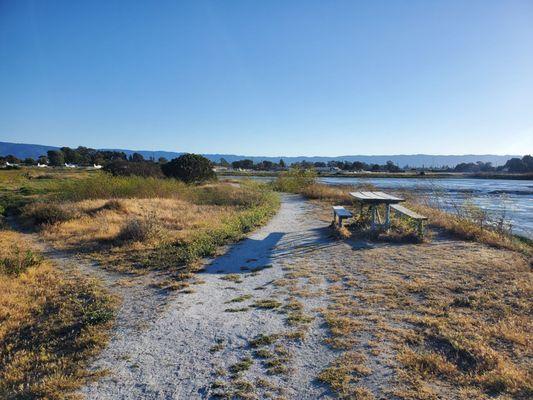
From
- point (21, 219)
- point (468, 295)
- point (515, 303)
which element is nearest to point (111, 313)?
point (468, 295)

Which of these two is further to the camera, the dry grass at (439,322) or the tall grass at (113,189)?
the tall grass at (113,189)

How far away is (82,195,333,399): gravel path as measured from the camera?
10.00ft

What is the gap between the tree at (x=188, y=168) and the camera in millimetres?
25641

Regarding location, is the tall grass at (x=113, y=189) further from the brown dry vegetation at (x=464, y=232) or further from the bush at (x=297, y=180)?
the brown dry vegetation at (x=464, y=232)

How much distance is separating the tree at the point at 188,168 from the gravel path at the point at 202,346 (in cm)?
1993

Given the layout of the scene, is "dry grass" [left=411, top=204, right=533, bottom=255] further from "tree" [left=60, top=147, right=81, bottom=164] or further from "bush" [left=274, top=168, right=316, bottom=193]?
"tree" [left=60, top=147, right=81, bottom=164]

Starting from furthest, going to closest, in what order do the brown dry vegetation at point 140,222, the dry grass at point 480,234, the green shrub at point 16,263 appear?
the dry grass at point 480,234
the brown dry vegetation at point 140,222
the green shrub at point 16,263

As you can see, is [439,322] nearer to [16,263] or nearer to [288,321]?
[288,321]

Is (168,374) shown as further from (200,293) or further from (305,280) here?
(305,280)

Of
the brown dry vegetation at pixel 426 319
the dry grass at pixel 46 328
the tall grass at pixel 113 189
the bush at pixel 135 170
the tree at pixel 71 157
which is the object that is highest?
the tree at pixel 71 157

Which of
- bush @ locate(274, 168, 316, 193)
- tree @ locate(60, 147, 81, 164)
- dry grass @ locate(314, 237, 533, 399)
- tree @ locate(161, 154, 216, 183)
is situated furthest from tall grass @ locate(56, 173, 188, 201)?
tree @ locate(60, 147, 81, 164)

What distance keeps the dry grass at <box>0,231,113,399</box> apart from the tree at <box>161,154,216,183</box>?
1924cm

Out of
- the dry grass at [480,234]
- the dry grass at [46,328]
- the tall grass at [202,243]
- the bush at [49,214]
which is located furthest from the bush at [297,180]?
the dry grass at [46,328]

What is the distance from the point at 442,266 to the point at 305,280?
2.50m
